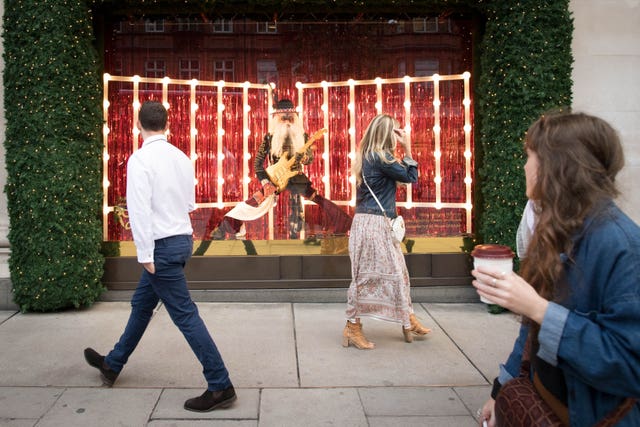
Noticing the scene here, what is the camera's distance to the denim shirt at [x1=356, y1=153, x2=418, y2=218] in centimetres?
500

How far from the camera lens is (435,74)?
23.1ft

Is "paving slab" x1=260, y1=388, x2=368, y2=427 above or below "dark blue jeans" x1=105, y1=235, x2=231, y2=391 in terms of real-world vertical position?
below

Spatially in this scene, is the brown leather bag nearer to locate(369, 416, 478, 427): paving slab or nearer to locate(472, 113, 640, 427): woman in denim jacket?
locate(472, 113, 640, 427): woman in denim jacket

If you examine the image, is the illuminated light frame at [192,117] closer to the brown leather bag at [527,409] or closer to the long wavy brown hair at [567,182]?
the brown leather bag at [527,409]

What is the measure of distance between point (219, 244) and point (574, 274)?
5720mm

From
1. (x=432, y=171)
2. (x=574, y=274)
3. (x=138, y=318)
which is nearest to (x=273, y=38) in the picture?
(x=432, y=171)

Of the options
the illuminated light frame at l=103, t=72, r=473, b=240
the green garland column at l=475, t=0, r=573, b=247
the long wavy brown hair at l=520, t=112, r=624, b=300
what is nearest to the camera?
the long wavy brown hair at l=520, t=112, r=624, b=300

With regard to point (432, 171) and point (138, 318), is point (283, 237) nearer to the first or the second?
point (432, 171)

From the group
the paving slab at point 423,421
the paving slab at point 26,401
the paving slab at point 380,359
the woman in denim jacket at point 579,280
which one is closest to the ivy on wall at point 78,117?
the paving slab at point 380,359

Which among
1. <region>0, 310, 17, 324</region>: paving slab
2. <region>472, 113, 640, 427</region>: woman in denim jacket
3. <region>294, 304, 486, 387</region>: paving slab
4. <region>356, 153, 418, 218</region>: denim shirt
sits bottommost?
<region>294, 304, 486, 387</region>: paving slab

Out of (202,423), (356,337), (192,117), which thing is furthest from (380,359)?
(192,117)

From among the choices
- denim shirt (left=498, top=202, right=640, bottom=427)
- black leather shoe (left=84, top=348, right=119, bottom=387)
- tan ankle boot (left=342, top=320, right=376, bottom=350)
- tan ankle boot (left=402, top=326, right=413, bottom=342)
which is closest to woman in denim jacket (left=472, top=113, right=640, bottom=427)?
denim shirt (left=498, top=202, right=640, bottom=427)

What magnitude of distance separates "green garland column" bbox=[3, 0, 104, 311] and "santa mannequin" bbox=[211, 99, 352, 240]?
1722 mm

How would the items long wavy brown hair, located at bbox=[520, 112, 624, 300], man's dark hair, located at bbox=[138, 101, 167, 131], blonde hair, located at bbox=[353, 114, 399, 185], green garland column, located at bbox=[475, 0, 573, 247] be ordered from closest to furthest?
long wavy brown hair, located at bbox=[520, 112, 624, 300]
man's dark hair, located at bbox=[138, 101, 167, 131]
blonde hair, located at bbox=[353, 114, 399, 185]
green garland column, located at bbox=[475, 0, 573, 247]
